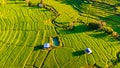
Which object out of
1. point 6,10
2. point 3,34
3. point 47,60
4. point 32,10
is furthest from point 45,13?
point 47,60

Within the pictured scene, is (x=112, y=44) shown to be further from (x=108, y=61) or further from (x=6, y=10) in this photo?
(x=6, y=10)

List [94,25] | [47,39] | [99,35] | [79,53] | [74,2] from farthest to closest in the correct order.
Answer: [74,2]
[94,25]
[99,35]
[47,39]
[79,53]

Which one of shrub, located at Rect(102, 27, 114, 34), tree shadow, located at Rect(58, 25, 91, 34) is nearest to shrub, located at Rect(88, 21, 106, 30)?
shrub, located at Rect(102, 27, 114, 34)

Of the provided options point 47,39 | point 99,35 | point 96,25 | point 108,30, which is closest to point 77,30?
point 96,25

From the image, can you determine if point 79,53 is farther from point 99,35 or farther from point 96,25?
point 96,25

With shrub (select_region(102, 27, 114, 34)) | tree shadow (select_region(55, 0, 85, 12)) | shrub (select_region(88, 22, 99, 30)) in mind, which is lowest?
shrub (select_region(102, 27, 114, 34))

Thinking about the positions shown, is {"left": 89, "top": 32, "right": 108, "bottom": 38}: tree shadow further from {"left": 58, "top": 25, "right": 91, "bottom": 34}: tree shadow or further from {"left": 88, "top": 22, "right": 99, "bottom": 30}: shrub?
{"left": 58, "top": 25, "right": 91, "bottom": 34}: tree shadow

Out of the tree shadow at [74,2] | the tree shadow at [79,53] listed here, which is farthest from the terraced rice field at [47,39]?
the tree shadow at [74,2]

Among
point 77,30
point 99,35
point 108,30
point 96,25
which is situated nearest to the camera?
point 99,35

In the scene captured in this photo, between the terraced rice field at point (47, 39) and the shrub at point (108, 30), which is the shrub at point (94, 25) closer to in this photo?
the terraced rice field at point (47, 39)

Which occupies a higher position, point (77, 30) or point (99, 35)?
point (77, 30)
